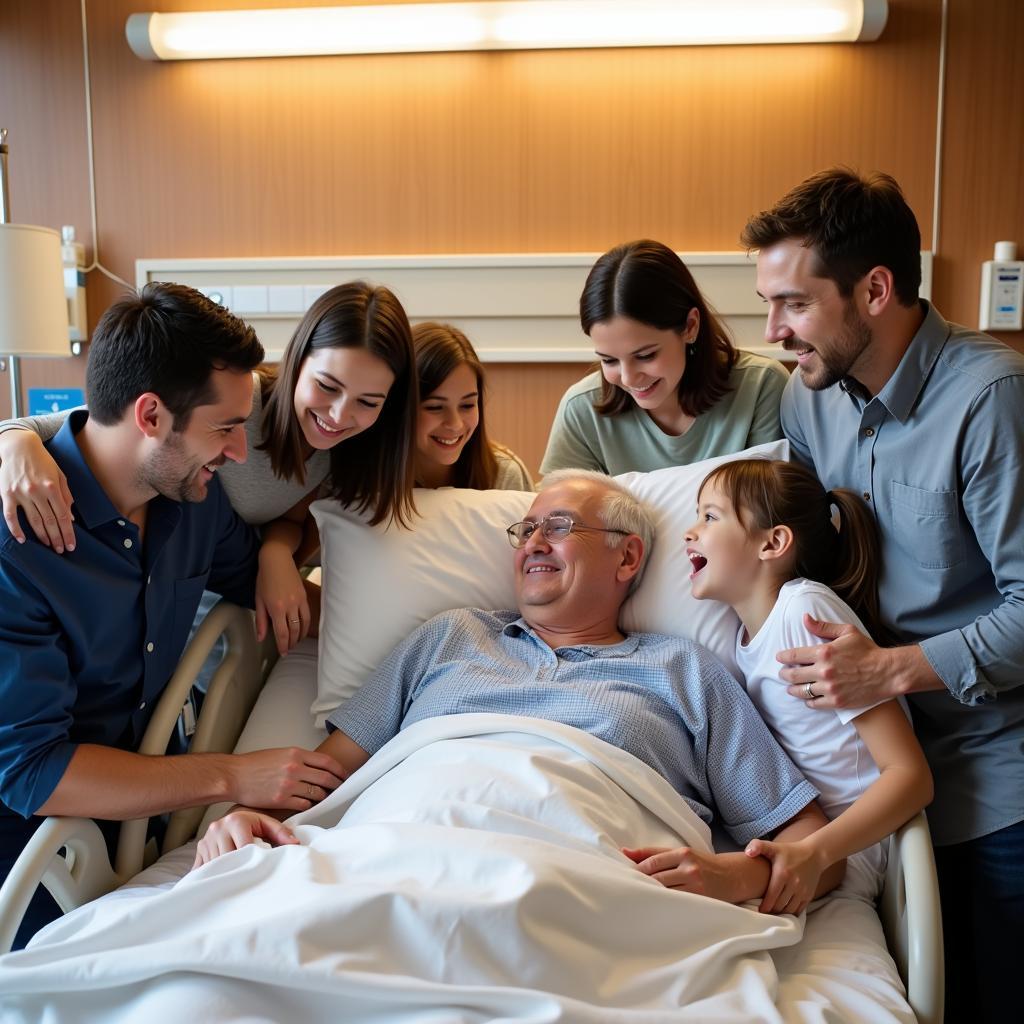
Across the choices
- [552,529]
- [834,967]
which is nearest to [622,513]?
[552,529]

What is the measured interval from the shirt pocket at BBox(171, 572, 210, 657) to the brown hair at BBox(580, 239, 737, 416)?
0.97 meters

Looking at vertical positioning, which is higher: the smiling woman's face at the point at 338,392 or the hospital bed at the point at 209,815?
the smiling woman's face at the point at 338,392

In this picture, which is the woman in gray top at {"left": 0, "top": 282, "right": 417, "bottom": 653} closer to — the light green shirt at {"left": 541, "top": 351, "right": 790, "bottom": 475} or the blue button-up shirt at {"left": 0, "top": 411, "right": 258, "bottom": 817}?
the blue button-up shirt at {"left": 0, "top": 411, "right": 258, "bottom": 817}

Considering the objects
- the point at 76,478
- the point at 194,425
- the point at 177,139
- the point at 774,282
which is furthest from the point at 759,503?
the point at 177,139

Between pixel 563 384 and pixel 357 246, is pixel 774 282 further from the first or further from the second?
pixel 357 246

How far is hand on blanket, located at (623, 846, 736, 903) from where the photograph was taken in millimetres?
1374

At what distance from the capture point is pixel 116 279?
3508 mm

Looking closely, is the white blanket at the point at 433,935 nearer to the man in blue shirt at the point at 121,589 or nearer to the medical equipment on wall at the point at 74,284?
the man in blue shirt at the point at 121,589

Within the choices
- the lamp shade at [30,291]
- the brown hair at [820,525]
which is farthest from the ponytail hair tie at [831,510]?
the lamp shade at [30,291]

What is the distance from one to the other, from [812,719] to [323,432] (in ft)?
3.38

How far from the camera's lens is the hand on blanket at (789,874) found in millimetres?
1429

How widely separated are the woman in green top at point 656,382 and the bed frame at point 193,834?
2.85ft

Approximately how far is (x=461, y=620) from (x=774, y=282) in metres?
→ 0.85

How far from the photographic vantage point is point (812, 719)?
165cm
